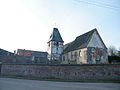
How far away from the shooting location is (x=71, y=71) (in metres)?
24.3

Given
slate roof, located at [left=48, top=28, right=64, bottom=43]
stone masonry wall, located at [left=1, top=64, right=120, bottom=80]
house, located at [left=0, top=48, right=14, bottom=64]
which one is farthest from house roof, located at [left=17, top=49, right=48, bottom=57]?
stone masonry wall, located at [left=1, top=64, right=120, bottom=80]

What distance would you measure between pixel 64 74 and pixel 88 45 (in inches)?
616

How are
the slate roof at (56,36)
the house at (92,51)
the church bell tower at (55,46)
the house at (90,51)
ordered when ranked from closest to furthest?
1. the house at (92,51)
2. the house at (90,51)
3. the church bell tower at (55,46)
4. the slate roof at (56,36)

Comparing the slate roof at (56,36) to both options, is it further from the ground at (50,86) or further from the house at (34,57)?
the ground at (50,86)

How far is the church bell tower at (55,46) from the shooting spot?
176ft

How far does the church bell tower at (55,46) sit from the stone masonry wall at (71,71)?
2494cm

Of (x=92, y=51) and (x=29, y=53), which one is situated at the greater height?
→ (x=29, y=53)

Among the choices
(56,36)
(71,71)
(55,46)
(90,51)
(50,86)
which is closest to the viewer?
(50,86)

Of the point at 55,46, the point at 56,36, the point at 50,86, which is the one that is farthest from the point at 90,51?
the point at 50,86

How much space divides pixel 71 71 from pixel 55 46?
30.6 metres

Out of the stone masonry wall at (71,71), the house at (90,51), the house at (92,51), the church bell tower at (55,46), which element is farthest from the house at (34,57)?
the stone masonry wall at (71,71)

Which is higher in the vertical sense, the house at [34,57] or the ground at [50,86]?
the house at [34,57]

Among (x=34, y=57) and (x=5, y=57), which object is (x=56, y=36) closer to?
(x=34, y=57)

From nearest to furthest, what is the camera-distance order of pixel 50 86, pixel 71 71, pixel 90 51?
pixel 50 86, pixel 71 71, pixel 90 51
